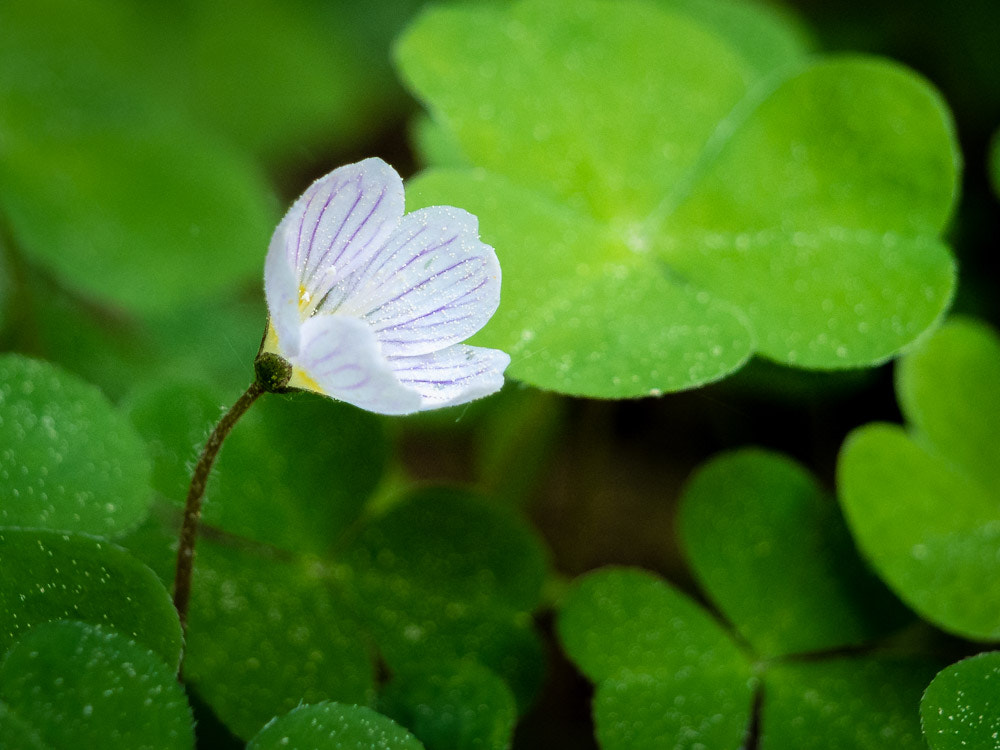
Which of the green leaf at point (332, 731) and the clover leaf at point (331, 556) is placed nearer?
the green leaf at point (332, 731)

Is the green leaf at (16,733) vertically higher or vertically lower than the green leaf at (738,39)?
lower

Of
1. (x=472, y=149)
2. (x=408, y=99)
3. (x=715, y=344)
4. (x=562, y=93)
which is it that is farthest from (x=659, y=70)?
(x=408, y=99)

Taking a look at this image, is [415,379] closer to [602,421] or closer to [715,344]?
[715,344]

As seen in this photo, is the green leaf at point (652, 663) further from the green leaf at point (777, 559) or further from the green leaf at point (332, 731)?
the green leaf at point (332, 731)

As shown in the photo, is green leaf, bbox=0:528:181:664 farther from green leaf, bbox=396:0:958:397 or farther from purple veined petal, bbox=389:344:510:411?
green leaf, bbox=396:0:958:397

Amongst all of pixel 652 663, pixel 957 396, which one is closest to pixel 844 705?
pixel 652 663

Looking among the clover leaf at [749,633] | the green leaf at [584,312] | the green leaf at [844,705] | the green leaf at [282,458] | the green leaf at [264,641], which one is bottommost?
the green leaf at [844,705]

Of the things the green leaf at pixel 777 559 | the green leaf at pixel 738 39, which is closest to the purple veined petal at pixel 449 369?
the green leaf at pixel 777 559

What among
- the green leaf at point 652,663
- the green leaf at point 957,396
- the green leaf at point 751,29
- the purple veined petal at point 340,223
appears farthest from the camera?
the green leaf at point 751,29

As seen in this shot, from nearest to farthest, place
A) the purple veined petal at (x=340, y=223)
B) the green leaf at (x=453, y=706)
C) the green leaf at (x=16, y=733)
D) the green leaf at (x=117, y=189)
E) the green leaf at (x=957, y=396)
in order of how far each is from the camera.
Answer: the green leaf at (x=16, y=733), the purple veined petal at (x=340, y=223), the green leaf at (x=453, y=706), the green leaf at (x=957, y=396), the green leaf at (x=117, y=189)
